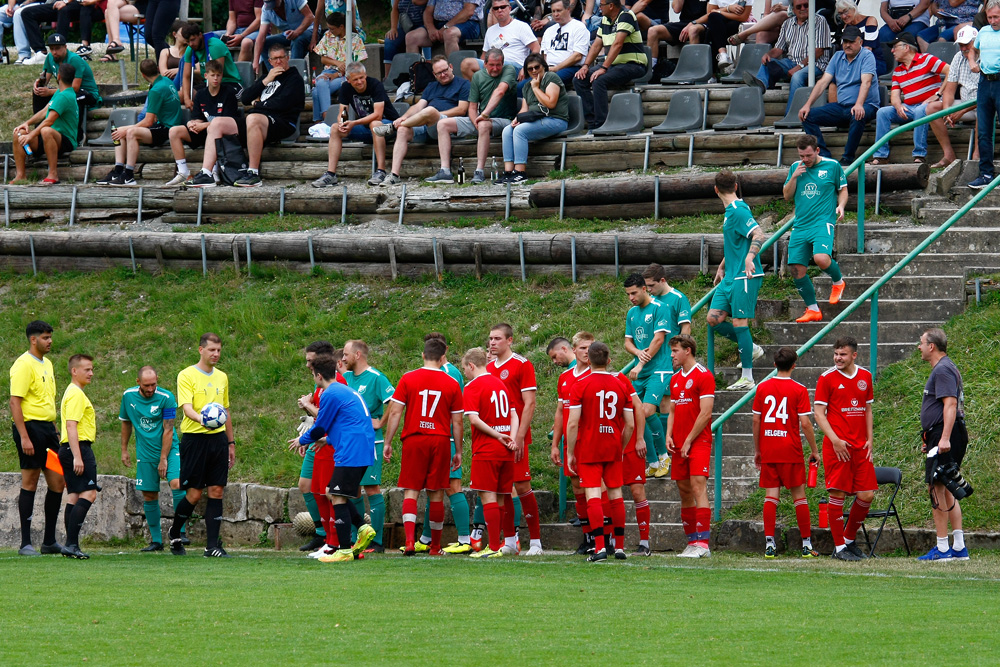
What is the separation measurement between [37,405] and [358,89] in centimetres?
829

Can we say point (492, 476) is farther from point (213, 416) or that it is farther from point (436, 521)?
point (213, 416)

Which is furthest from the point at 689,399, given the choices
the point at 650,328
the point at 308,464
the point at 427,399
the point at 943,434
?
the point at 308,464

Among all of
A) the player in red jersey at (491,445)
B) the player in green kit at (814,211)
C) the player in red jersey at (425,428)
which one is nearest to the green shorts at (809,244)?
the player in green kit at (814,211)

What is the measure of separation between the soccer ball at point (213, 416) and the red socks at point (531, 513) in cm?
254

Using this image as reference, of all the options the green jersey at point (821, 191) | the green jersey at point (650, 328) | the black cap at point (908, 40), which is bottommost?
the green jersey at point (650, 328)

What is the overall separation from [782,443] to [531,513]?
7.09ft

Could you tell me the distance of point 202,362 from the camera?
37.8ft

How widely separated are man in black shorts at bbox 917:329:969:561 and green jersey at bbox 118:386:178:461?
20.7 feet

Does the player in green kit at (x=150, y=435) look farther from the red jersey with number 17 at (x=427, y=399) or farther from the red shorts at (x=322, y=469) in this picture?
the red jersey with number 17 at (x=427, y=399)

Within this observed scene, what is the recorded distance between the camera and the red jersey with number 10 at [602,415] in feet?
33.6

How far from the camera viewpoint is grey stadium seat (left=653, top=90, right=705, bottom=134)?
57.7 feet

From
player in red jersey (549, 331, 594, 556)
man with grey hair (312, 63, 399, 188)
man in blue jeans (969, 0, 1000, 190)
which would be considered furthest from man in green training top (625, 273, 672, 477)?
man with grey hair (312, 63, 399, 188)

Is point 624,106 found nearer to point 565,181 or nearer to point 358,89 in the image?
point 565,181

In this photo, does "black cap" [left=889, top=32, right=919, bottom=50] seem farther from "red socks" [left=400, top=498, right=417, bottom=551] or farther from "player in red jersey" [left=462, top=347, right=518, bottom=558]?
"red socks" [left=400, top=498, right=417, bottom=551]
